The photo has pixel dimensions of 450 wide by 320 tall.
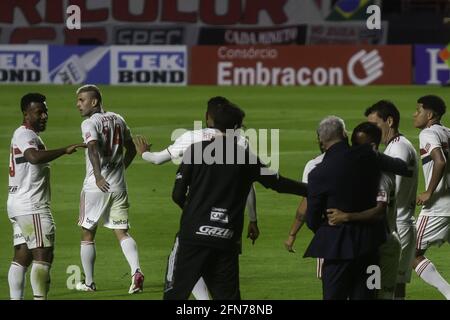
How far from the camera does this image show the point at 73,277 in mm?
12938

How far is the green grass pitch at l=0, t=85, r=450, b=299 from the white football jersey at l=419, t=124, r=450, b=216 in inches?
38.8

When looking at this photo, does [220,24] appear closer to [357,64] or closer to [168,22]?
[168,22]

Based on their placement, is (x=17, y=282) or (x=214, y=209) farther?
(x=17, y=282)

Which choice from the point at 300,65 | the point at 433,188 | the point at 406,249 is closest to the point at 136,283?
the point at 406,249

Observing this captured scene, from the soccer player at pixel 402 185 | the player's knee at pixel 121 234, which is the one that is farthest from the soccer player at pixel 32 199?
the soccer player at pixel 402 185

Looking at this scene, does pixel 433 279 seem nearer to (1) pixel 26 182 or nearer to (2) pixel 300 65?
(1) pixel 26 182

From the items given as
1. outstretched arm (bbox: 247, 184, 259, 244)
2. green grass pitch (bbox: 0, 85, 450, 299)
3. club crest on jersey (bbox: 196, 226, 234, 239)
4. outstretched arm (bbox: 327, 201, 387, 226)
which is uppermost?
outstretched arm (bbox: 327, 201, 387, 226)

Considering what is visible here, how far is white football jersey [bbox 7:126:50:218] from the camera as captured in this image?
443 inches

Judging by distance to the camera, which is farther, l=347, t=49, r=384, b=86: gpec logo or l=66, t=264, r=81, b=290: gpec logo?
l=347, t=49, r=384, b=86: gpec logo

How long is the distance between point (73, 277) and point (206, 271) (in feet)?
12.5

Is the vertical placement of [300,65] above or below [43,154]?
below

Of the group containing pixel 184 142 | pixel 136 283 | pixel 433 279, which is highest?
pixel 184 142

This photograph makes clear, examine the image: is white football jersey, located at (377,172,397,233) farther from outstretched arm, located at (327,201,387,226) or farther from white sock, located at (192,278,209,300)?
white sock, located at (192,278,209,300)

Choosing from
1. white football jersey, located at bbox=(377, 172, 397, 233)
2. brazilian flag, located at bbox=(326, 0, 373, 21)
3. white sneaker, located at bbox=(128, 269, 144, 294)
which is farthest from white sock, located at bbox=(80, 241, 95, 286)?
brazilian flag, located at bbox=(326, 0, 373, 21)
